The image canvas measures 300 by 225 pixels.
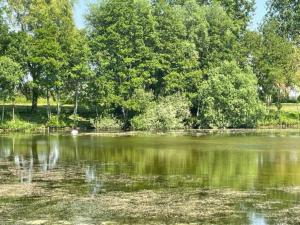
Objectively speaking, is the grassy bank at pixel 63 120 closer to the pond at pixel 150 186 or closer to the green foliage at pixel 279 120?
the green foliage at pixel 279 120

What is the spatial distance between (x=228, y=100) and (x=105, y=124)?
17.0 m

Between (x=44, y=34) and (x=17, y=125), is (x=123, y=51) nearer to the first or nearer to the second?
(x=44, y=34)

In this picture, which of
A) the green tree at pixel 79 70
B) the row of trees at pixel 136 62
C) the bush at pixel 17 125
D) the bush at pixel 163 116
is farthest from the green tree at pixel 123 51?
the bush at pixel 17 125

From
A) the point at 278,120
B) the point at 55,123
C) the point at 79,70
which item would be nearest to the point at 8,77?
the point at 55,123

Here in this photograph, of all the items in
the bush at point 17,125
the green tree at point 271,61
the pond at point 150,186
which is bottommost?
the pond at point 150,186

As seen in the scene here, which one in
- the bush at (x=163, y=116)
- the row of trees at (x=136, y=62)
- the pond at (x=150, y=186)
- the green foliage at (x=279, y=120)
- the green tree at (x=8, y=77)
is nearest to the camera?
the pond at (x=150, y=186)

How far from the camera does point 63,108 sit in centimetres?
8294

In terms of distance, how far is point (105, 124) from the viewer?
72.5m

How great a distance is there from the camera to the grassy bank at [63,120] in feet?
227

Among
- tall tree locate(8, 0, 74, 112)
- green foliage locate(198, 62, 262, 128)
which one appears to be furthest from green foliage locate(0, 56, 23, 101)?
green foliage locate(198, 62, 262, 128)

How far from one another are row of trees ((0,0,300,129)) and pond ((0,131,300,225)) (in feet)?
105

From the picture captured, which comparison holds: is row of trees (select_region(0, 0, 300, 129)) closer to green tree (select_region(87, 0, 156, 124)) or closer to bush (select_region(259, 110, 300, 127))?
green tree (select_region(87, 0, 156, 124))

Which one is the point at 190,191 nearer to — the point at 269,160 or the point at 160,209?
the point at 160,209

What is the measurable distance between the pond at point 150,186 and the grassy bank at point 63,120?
1133 inches
